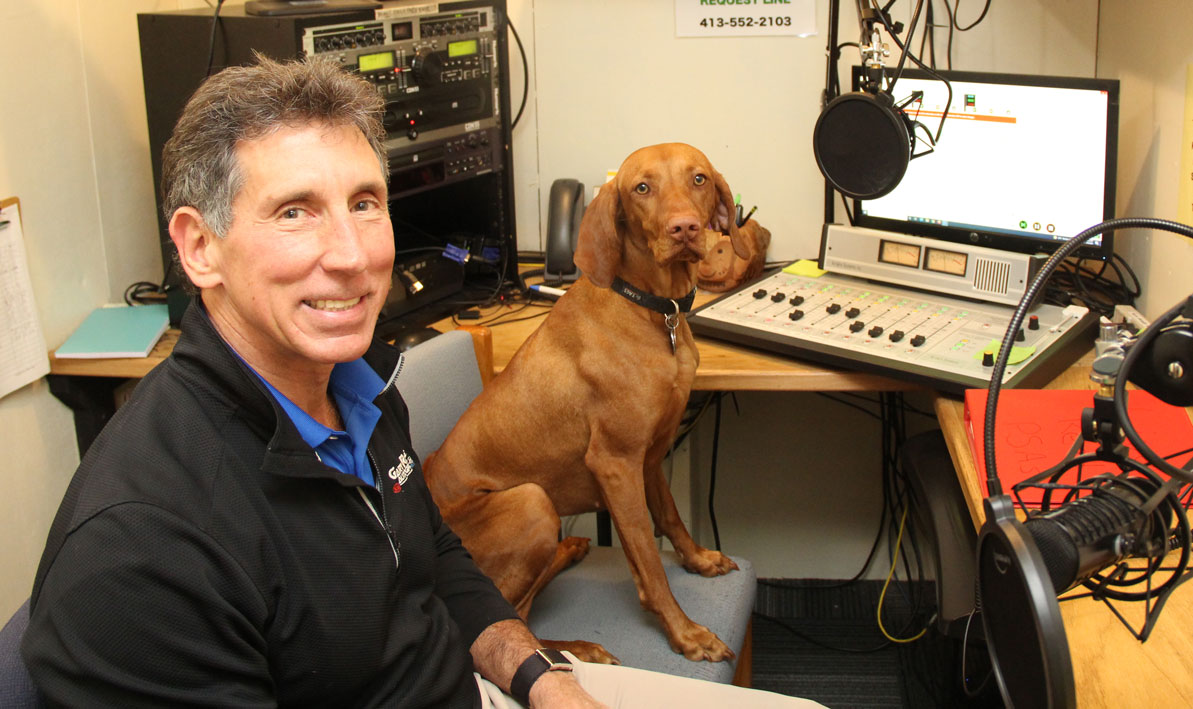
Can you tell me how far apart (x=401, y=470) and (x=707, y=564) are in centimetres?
77

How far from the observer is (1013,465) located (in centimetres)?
153

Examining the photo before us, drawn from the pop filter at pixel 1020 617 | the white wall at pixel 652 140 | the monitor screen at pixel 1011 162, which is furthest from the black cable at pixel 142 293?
the pop filter at pixel 1020 617

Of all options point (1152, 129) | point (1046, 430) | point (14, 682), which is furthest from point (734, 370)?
point (14, 682)

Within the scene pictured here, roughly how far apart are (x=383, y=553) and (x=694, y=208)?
85 centimetres

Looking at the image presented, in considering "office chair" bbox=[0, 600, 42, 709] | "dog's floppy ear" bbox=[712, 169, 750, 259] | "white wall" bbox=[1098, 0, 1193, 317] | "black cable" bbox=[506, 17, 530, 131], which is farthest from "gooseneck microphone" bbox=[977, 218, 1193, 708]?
"black cable" bbox=[506, 17, 530, 131]

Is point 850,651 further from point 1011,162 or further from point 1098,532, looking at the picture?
point 1098,532

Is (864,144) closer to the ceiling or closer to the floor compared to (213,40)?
closer to the floor

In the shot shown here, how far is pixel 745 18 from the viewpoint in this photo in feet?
8.64

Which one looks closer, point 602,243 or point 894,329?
point 602,243

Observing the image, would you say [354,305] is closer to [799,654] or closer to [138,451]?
[138,451]

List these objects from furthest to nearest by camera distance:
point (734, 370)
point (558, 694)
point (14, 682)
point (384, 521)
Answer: point (734, 370) → point (558, 694) → point (384, 521) → point (14, 682)

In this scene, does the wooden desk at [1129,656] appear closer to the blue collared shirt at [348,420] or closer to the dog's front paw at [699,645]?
the dog's front paw at [699,645]

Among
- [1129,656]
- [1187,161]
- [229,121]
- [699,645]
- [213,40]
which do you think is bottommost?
[699,645]

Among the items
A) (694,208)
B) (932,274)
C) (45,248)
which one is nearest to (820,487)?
(932,274)
